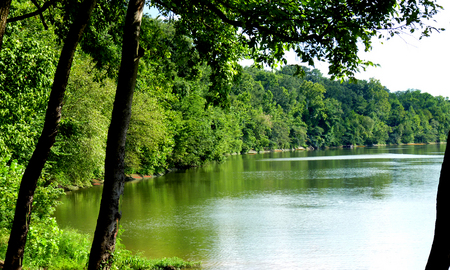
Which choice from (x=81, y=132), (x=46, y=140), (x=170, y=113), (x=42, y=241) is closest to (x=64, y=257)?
(x=42, y=241)

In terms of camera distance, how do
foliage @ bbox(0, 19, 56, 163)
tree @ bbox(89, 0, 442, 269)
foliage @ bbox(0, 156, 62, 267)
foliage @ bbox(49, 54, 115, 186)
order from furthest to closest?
foliage @ bbox(49, 54, 115, 186) < foliage @ bbox(0, 19, 56, 163) < foliage @ bbox(0, 156, 62, 267) < tree @ bbox(89, 0, 442, 269)

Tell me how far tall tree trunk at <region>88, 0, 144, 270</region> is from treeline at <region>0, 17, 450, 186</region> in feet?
6.90

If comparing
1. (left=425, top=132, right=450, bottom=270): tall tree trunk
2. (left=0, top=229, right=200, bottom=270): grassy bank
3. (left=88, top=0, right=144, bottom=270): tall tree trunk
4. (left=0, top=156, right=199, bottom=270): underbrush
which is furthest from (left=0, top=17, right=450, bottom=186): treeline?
(left=425, top=132, right=450, bottom=270): tall tree trunk

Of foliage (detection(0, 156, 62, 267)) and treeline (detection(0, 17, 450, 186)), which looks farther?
treeline (detection(0, 17, 450, 186))

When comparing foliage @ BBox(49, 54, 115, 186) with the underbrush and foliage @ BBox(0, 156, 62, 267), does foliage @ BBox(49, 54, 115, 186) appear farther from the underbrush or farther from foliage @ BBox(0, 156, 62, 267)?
foliage @ BBox(0, 156, 62, 267)

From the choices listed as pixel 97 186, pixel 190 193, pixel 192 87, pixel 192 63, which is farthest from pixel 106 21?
pixel 192 87

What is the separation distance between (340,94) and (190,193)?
9865 centimetres

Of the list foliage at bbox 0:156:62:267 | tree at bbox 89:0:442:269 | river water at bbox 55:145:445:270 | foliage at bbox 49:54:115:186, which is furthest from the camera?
foliage at bbox 49:54:115:186

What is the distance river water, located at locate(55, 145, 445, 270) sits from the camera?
39.6ft

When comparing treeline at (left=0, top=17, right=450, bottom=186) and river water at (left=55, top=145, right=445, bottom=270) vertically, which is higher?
treeline at (left=0, top=17, right=450, bottom=186)

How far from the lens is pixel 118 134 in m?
5.34

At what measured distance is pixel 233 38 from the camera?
284 inches

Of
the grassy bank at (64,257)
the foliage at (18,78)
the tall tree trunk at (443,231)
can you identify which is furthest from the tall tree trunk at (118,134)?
the foliage at (18,78)

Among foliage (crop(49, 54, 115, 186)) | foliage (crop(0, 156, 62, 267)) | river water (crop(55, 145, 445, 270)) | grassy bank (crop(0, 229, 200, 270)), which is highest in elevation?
foliage (crop(49, 54, 115, 186))
